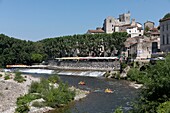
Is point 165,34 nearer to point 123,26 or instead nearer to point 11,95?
point 11,95

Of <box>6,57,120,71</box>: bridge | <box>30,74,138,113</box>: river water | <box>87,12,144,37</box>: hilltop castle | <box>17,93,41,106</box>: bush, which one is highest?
<box>87,12,144,37</box>: hilltop castle

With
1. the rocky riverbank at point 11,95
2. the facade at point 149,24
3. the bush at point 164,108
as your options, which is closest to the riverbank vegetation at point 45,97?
the rocky riverbank at point 11,95

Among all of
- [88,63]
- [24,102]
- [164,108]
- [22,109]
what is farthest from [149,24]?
[164,108]

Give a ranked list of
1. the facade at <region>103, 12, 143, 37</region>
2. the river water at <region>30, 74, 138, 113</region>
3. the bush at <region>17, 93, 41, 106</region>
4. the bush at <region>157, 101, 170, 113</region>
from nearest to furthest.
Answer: the bush at <region>157, 101, 170, 113</region> < the river water at <region>30, 74, 138, 113</region> < the bush at <region>17, 93, 41, 106</region> < the facade at <region>103, 12, 143, 37</region>

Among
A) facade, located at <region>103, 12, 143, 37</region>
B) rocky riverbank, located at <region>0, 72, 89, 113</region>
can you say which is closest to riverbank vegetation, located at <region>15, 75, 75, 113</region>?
rocky riverbank, located at <region>0, 72, 89, 113</region>

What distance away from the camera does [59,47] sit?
102000 mm

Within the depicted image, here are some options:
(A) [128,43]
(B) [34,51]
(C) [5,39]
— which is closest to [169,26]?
(A) [128,43]

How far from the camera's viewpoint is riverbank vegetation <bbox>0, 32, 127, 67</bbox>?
92.9 metres

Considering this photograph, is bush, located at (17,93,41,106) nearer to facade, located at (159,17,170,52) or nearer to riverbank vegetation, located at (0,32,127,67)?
facade, located at (159,17,170,52)

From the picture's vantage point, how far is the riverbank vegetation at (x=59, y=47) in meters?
92.9

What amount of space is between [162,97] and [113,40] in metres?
74.5

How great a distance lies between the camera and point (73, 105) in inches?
1331

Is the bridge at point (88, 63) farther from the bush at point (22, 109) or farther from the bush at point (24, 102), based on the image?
the bush at point (22, 109)

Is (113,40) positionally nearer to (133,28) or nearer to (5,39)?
(133,28)
